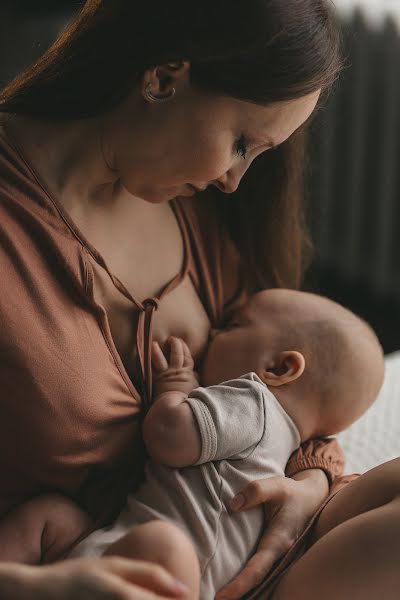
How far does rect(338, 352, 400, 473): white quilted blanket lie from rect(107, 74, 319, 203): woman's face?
22.8 inches

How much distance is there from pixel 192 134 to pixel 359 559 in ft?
1.85

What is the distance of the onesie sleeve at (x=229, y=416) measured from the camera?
107 centimetres

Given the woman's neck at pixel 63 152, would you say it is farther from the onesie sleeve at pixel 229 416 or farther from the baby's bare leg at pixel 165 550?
the baby's bare leg at pixel 165 550

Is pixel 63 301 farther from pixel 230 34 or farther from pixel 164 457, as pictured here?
pixel 230 34

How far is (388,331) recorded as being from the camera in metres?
3.09

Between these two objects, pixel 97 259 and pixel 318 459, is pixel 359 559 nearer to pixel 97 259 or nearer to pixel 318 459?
pixel 318 459

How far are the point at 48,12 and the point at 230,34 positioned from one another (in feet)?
8.89

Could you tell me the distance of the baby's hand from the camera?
118 cm

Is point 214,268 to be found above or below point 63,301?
below

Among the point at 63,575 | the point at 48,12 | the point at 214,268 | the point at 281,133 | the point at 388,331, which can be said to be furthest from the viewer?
the point at 48,12

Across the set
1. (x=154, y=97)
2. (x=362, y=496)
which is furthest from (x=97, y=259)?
(x=362, y=496)

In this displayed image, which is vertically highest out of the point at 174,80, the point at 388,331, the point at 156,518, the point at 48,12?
the point at 48,12

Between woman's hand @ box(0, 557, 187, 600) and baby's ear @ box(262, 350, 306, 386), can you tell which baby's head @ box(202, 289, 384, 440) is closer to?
baby's ear @ box(262, 350, 306, 386)

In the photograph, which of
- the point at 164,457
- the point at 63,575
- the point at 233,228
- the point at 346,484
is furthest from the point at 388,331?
the point at 63,575
